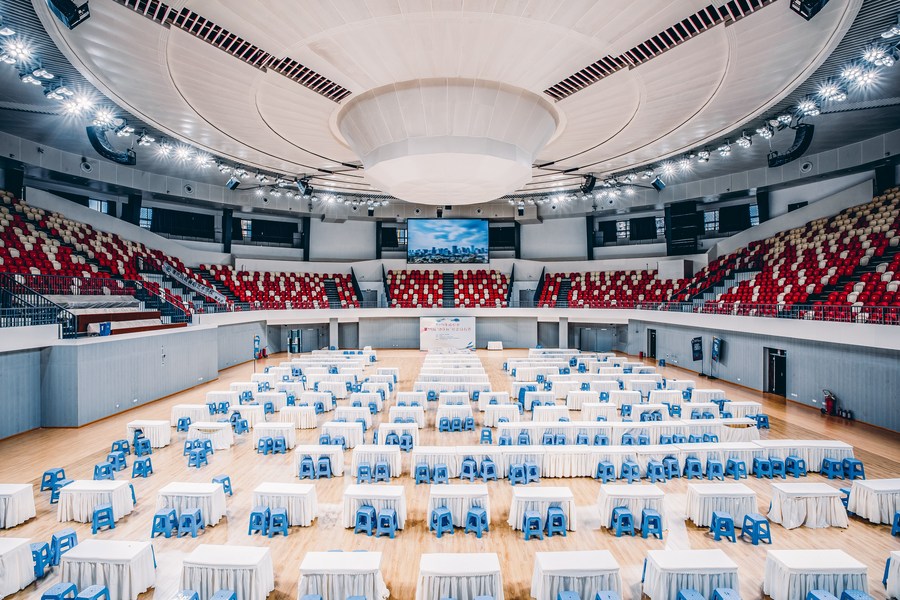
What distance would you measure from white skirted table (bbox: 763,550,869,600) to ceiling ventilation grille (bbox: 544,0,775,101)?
9.18 m

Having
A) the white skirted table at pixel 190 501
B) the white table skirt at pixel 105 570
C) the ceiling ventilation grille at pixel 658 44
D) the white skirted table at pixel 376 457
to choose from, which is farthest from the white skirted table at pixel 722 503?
the white table skirt at pixel 105 570

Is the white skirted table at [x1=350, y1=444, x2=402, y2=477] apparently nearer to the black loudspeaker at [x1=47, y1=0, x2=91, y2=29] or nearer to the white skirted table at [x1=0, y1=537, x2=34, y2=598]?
the white skirted table at [x1=0, y1=537, x2=34, y2=598]

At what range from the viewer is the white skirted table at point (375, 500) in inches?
320

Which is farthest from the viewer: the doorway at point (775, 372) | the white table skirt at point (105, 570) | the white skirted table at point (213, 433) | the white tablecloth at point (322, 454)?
the doorway at point (775, 372)

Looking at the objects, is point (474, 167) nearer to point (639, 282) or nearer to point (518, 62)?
point (518, 62)

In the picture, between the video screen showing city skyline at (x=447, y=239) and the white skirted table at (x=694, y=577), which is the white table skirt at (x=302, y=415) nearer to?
the white skirted table at (x=694, y=577)

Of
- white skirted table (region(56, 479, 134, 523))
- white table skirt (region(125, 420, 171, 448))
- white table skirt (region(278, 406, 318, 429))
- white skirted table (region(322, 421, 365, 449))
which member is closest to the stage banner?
white table skirt (region(278, 406, 318, 429))

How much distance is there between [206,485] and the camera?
27.8 ft

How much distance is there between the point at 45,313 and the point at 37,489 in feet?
20.5

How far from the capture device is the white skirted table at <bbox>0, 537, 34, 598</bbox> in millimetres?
6203

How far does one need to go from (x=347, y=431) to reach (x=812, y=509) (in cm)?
1073

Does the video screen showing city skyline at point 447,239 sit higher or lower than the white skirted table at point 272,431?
higher

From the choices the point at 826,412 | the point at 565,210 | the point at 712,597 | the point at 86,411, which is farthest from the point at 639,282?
the point at 86,411

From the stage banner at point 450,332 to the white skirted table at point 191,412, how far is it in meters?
17.3
